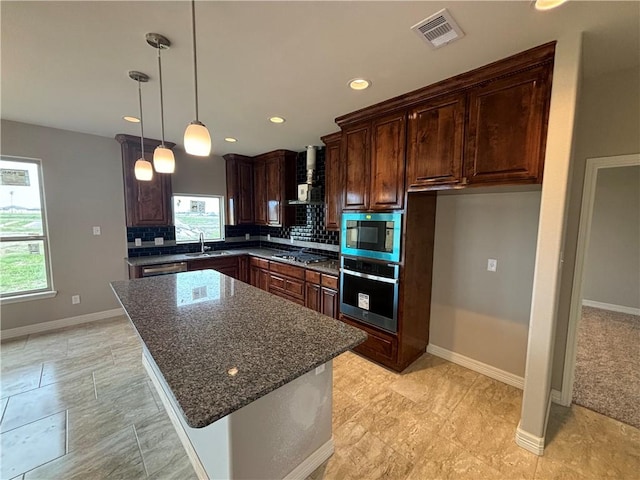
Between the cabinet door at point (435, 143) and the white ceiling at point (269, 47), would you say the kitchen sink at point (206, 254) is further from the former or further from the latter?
the cabinet door at point (435, 143)

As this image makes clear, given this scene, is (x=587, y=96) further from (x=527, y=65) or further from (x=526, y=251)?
(x=526, y=251)

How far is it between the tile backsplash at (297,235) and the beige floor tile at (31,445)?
2.50 m

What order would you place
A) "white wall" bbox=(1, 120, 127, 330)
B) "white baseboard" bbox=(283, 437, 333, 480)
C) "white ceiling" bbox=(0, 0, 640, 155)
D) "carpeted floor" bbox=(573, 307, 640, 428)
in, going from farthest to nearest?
"white wall" bbox=(1, 120, 127, 330)
"carpeted floor" bbox=(573, 307, 640, 428)
"white baseboard" bbox=(283, 437, 333, 480)
"white ceiling" bbox=(0, 0, 640, 155)

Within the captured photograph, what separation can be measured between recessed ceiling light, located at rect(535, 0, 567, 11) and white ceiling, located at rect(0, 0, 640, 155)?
0.05m

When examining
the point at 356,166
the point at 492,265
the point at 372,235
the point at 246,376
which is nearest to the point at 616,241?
the point at 492,265

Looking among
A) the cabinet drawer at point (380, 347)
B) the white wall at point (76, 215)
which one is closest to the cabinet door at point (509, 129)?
the cabinet drawer at point (380, 347)

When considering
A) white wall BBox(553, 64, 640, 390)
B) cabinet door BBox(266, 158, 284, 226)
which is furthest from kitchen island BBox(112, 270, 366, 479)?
cabinet door BBox(266, 158, 284, 226)

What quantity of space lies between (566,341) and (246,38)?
3.18 metres

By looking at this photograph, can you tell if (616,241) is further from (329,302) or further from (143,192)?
(143,192)

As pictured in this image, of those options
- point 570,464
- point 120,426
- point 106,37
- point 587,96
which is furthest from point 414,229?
point 120,426

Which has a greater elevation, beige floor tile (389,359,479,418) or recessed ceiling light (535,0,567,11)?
recessed ceiling light (535,0,567,11)

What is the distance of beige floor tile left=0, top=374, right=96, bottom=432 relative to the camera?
6.45 feet

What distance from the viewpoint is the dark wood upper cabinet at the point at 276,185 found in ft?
14.2

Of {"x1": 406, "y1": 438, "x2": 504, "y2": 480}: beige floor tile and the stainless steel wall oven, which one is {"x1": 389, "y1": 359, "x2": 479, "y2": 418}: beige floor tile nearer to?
{"x1": 406, "y1": 438, "x2": 504, "y2": 480}: beige floor tile
